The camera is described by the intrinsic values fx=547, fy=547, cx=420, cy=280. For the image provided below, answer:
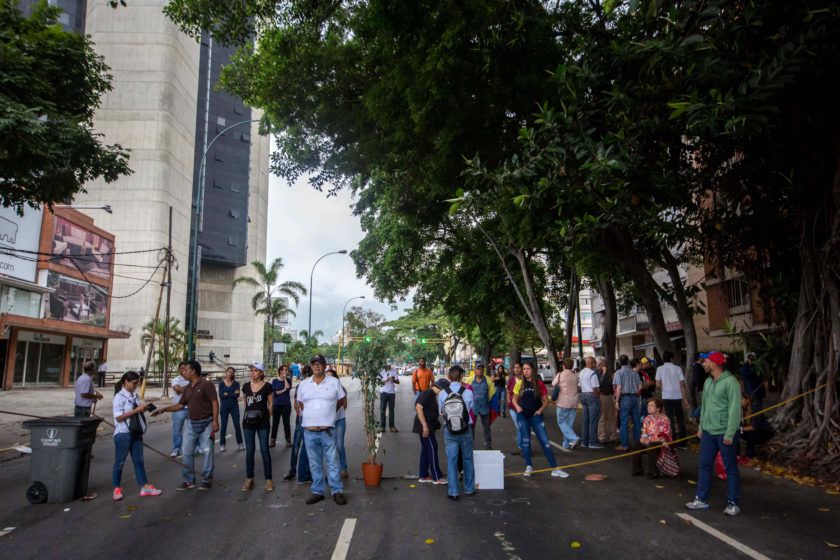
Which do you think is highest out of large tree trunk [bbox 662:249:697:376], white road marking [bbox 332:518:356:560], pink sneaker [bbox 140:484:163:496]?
large tree trunk [bbox 662:249:697:376]

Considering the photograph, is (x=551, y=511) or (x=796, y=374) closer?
(x=551, y=511)

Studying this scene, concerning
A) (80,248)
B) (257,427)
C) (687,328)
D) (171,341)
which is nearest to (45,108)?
(257,427)

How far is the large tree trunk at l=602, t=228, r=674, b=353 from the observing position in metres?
13.1

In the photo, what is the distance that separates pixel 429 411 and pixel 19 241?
2600 centimetres

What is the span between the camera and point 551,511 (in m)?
6.43

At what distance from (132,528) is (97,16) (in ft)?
202

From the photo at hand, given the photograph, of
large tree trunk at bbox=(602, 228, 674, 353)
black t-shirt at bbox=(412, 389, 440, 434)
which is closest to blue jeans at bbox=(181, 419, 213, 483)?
black t-shirt at bbox=(412, 389, 440, 434)

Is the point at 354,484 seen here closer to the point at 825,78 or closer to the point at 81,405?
the point at 81,405

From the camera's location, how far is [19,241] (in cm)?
2550

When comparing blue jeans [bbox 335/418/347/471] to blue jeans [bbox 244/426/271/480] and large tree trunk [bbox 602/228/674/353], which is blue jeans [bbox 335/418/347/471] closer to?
blue jeans [bbox 244/426/271/480]

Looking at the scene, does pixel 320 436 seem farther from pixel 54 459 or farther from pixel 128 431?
pixel 54 459

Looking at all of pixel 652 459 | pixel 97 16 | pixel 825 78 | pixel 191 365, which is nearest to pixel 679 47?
pixel 825 78

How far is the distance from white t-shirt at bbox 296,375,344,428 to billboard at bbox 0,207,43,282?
2202 cm

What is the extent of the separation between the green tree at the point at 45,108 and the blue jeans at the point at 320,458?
21.6ft
